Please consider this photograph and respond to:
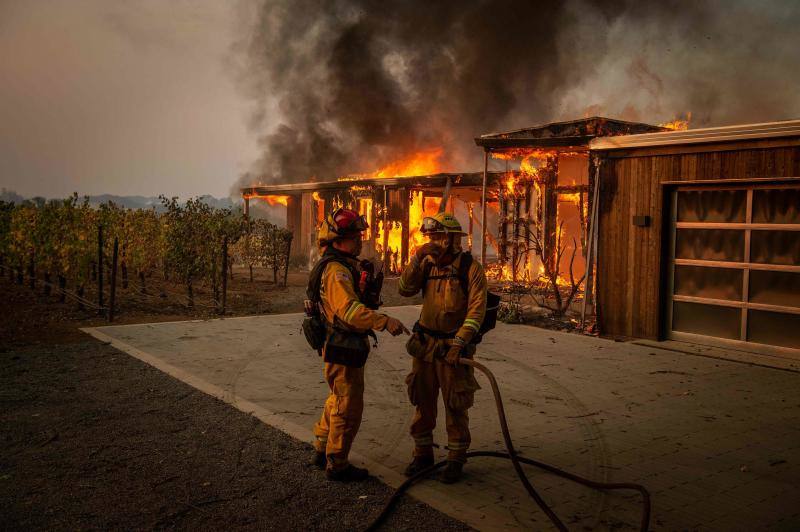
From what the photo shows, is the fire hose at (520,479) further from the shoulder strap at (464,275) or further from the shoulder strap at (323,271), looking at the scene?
the shoulder strap at (323,271)

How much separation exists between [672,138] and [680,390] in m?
4.47

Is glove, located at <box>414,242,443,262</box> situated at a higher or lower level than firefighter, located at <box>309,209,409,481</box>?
higher

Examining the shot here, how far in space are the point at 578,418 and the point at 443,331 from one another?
91.0 inches

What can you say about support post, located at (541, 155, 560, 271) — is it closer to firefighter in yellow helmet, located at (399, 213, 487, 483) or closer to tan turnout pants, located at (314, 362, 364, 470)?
firefighter in yellow helmet, located at (399, 213, 487, 483)

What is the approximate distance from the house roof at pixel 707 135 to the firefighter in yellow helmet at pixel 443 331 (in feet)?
21.1

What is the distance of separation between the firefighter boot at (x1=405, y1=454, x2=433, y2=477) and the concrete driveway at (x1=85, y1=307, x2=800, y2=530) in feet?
0.28

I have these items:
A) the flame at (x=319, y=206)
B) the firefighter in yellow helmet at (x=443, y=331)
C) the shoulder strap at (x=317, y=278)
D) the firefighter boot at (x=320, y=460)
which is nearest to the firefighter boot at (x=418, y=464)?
the firefighter in yellow helmet at (x=443, y=331)

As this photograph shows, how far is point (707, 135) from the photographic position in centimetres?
940

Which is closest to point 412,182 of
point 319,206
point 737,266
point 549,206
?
point 549,206

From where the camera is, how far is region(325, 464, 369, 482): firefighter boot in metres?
4.46

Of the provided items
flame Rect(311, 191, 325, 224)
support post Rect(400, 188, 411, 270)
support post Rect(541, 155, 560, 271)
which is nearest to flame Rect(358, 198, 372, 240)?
support post Rect(400, 188, 411, 270)

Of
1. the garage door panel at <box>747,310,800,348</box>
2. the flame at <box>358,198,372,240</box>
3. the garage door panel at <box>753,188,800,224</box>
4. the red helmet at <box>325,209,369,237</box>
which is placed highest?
the flame at <box>358,198,372,240</box>

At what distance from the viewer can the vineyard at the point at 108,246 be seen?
45.4 ft

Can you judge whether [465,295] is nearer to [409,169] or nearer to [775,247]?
[775,247]
